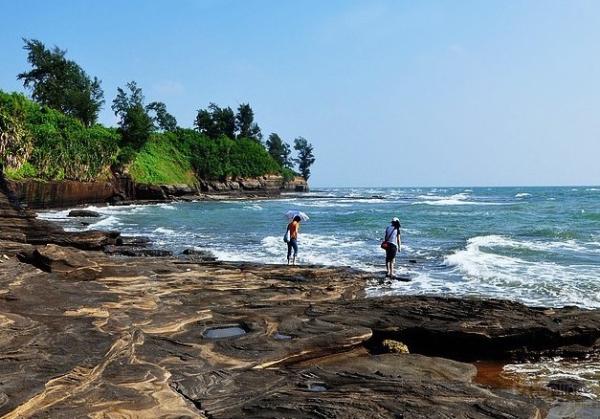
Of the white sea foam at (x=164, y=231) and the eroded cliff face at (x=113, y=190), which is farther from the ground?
the eroded cliff face at (x=113, y=190)

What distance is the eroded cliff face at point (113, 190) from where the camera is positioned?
42.5 metres

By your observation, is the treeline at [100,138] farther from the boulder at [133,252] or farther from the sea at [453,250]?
the boulder at [133,252]

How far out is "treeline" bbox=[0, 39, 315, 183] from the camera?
46.0 metres

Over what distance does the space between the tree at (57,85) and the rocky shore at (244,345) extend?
60222 mm

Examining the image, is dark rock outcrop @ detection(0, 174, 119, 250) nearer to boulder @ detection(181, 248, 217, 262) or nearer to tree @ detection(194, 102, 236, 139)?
boulder @ detection(181, 248, 217, 262)

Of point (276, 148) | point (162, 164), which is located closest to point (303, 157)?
point (276, 148)

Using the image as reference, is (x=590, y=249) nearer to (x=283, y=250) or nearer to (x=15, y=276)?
(x=283, y=250)

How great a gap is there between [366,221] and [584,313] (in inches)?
1089

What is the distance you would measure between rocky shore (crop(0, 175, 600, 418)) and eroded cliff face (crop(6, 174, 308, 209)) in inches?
1170

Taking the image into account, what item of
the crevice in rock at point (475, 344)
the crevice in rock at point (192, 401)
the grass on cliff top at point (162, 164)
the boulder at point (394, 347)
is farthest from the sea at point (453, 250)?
→ the grass on cliff top at point (162, 164)

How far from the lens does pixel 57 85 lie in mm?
68500

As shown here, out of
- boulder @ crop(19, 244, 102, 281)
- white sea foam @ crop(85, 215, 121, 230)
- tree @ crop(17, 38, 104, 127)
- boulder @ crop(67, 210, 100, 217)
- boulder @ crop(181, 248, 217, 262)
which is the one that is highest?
tree @ crop(17, 38, 104, 127)

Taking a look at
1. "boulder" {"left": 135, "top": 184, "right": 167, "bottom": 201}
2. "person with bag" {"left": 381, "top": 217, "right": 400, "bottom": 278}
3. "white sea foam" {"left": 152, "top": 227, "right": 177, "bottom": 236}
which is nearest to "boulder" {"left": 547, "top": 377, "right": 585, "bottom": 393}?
"person with bag" {"left": 381, "top": 217, "right": 400, "bottom": 278}

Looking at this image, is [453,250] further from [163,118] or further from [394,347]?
[163,118]
